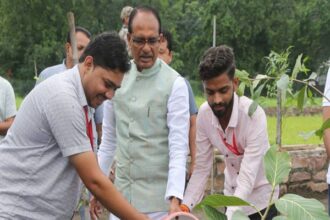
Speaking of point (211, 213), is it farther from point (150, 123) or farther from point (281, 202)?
point (150, 123)

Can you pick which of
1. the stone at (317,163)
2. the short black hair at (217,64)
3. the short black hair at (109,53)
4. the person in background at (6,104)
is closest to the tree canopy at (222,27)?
the stone at (317,163)

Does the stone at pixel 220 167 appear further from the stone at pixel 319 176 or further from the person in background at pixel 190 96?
the person in background at pixel 190 96

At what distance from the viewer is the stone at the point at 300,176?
7.48 meters

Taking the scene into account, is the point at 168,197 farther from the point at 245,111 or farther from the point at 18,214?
the point at 18,214

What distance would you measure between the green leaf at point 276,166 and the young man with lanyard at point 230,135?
1287 millimetres

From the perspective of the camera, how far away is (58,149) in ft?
8.01

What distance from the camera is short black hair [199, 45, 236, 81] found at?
2.88 meters

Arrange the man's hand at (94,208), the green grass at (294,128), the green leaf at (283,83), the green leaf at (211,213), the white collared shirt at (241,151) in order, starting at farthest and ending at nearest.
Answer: the green grass at (294,128), the man's hand at (94,208), the white collared shirt at (241,151), the green leaf at (283,83), the green leaf at (211,213)

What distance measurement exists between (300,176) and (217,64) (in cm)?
496

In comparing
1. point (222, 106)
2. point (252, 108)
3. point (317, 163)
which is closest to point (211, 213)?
point (252, 108)

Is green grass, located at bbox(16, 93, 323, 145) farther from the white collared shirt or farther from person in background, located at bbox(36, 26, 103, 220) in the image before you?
the white collared shirt

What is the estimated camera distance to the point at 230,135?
10.2 feet

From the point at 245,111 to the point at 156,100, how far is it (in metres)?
0.44

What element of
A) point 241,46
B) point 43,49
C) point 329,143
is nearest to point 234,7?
point 241,46
